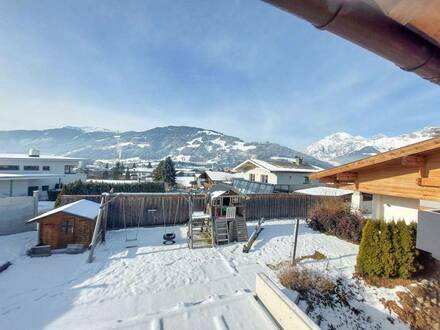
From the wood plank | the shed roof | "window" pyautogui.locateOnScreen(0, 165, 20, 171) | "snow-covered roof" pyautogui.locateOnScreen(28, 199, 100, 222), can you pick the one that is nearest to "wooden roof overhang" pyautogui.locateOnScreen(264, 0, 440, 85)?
the wood plank

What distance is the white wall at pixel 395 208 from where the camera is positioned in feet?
25.2

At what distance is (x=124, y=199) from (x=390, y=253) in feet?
44.5

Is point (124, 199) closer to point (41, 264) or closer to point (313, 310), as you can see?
point (41, 264)

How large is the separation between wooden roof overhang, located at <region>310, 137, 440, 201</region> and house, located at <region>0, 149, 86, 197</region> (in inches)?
977

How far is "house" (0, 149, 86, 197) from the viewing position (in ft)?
70.2

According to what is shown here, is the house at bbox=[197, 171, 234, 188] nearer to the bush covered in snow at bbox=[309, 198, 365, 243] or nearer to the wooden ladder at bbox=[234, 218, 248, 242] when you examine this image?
the bush covered in snow at bbox=[309, 198, 365, 243]

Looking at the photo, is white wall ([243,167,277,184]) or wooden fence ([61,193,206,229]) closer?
wooden fence ([61,193,206,229])

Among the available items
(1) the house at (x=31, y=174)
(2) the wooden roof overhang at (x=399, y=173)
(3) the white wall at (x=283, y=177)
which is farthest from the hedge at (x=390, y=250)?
(1) the house at (x=31, y=174)

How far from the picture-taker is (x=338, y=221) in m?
14.1

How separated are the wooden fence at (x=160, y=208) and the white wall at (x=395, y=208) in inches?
254

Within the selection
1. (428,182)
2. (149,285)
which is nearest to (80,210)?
(149,285)

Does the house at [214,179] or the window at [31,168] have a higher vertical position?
the window at [31,168]

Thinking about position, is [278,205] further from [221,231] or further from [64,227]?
[64,227]

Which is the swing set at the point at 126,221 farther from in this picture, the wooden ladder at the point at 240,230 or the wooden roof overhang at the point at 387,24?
the wooden roof overhang at the point at 387,24
